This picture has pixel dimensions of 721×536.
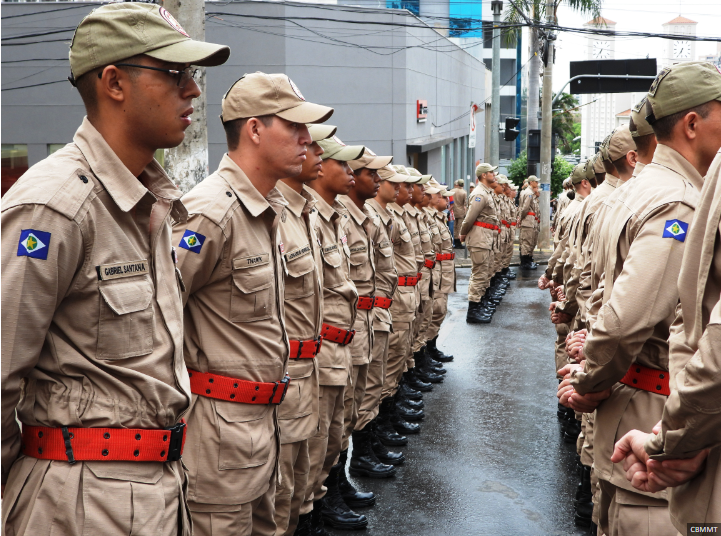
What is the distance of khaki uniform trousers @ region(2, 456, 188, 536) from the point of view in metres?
2.14

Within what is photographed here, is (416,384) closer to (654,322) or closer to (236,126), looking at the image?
(236,126)

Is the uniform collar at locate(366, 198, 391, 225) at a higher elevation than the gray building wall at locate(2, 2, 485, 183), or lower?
lower

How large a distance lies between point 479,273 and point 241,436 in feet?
35.8

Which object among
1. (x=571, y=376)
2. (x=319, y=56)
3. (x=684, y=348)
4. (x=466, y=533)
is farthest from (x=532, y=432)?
(x=319, y=56)

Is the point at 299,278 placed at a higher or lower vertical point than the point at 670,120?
lower

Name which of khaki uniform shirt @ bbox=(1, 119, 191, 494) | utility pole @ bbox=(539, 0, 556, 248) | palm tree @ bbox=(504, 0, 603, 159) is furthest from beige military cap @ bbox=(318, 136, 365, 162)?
palm tree @ bbox=(504, 0, 603, 159)

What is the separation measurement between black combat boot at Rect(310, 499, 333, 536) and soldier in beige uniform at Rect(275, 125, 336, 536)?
0.70m

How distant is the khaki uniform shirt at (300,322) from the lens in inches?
159

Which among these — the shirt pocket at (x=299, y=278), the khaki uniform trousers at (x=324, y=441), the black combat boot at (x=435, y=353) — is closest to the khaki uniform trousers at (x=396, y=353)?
the khaki uniform trousers at (x=324, y=441)

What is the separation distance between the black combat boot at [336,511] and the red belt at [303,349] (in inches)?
61.6

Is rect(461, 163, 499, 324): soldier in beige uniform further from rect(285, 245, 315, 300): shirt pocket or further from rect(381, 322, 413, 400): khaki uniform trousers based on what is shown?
rect(285, 245, 315, 300): shirt pocket

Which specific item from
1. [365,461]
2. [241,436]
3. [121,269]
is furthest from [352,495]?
[121,269]

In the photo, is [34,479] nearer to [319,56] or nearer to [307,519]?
[307,519]

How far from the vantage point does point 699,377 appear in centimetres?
190
